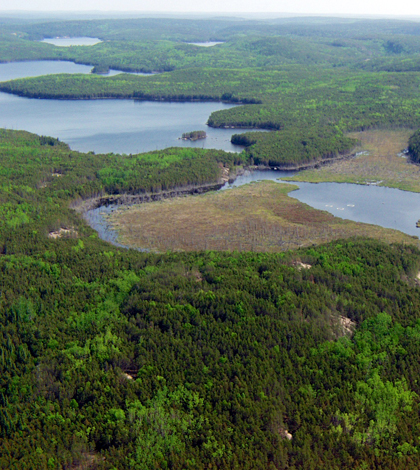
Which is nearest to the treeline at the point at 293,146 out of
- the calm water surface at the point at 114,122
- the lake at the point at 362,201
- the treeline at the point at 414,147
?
the lake at the point at 362,201

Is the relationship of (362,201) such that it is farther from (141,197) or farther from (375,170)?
(141,197)

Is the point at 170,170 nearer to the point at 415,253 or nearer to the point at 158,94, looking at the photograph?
the point at 415,253

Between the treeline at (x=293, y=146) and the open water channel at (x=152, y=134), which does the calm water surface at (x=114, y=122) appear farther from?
the treeline at (x=293, y=146)

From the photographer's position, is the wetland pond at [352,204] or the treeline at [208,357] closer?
the treeline at [208,357]

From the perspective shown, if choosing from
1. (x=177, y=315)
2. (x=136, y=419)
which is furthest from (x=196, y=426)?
(x=177, y=315)

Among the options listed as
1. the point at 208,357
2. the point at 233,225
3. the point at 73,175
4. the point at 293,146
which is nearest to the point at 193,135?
the point at 293,146

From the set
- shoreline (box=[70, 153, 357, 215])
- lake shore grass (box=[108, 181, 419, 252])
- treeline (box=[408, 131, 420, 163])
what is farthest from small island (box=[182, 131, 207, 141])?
treeline (box=[408, 131, 420, 163])
